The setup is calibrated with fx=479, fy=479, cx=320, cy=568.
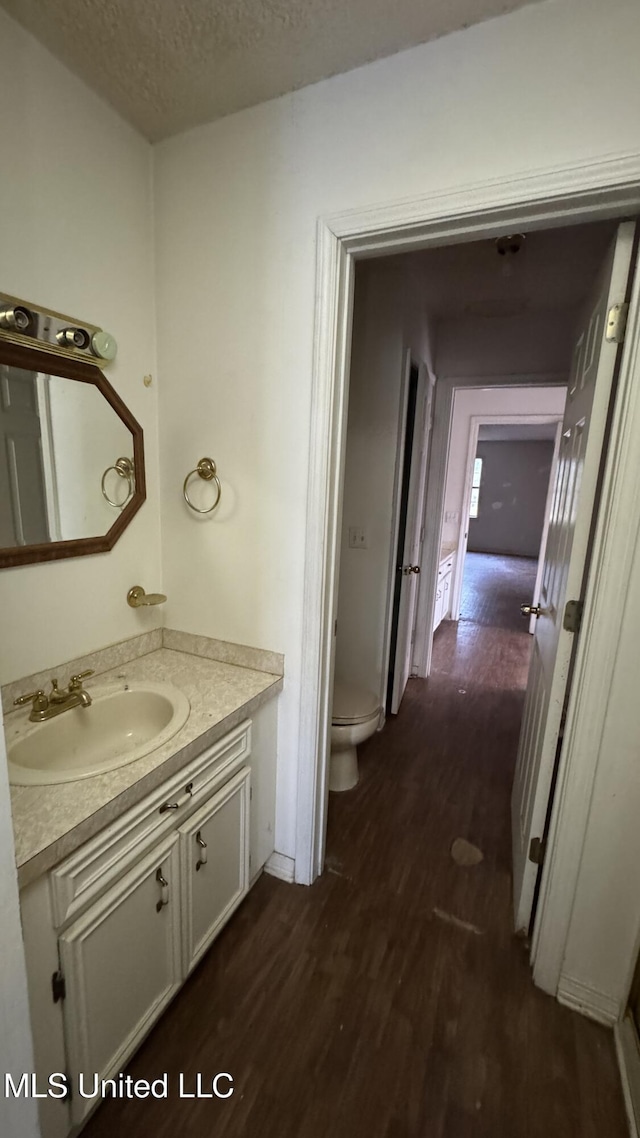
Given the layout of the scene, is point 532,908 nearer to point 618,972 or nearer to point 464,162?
point 618,972

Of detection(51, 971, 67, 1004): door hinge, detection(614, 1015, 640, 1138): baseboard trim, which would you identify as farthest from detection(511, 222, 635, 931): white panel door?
detection(51, 971, 67, 1004): door hinge

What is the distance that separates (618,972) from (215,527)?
68.2 inches

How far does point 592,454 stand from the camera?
4.04ft

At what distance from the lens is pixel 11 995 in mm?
711

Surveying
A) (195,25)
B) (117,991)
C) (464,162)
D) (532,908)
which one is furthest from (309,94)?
(532,908)

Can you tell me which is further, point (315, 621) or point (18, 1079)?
point (315, 621)

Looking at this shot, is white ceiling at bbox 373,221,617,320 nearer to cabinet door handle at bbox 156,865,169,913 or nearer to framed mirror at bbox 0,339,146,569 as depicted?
framed mirror at bbox 0,339,146,569

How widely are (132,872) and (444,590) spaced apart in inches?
156

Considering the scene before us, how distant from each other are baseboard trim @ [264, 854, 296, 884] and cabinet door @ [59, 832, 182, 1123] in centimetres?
51

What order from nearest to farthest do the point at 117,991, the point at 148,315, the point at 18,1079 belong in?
the point at 18,1079 < the point at 117,991 < the point at 148,315

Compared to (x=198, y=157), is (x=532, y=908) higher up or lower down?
lower down

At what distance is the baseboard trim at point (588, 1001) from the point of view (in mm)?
1312

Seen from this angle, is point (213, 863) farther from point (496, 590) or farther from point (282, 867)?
point (496, 590)

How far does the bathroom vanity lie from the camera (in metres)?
0.91
